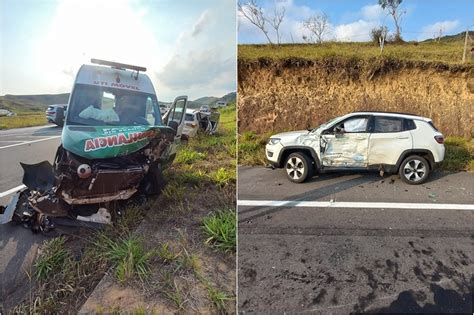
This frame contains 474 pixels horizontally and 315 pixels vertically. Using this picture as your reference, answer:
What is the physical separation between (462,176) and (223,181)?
3.88 meters

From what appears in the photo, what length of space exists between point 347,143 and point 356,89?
2.16 metres

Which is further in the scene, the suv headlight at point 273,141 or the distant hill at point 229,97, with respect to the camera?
the suv headlight at point 273,141

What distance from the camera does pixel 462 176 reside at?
406cm

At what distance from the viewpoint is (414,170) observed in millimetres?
3830

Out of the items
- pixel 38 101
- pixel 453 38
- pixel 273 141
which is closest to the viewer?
pixel 38 101

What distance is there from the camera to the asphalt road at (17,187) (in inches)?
50.0

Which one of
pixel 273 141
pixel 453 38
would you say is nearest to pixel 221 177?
pixel 273 141

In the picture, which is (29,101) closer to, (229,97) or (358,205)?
(229,97)

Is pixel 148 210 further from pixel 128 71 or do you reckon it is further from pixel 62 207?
pixel 128 71

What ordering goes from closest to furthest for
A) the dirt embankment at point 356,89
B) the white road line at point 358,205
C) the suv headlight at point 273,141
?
the white road line at point 358,205 < the suv headlight at point 273,141 < the dirt embankment at point 356,89

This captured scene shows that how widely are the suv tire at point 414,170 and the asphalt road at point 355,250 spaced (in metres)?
0.26

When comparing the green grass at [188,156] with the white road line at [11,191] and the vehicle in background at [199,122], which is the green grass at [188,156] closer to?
the vehicle in background at [199,122]

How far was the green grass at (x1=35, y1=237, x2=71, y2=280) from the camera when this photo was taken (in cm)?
126

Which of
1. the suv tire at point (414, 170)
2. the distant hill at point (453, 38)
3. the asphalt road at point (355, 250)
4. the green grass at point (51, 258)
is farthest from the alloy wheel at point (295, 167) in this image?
the distant hill at point (453, 38)
